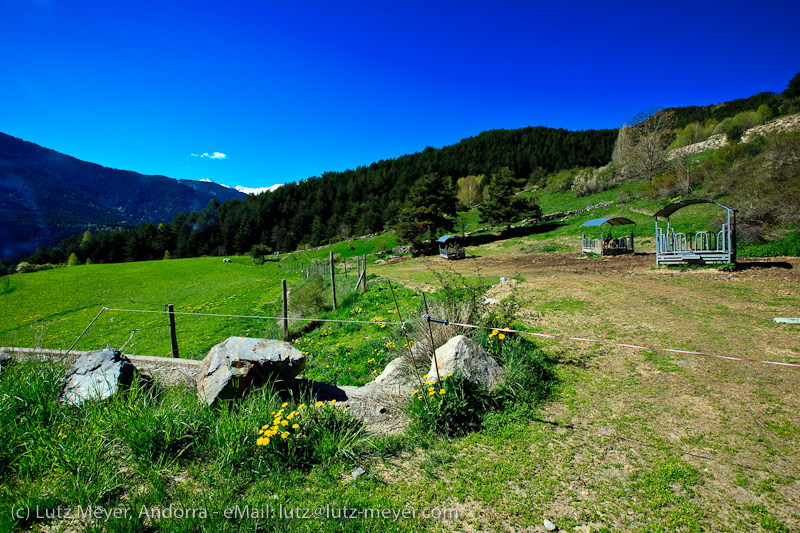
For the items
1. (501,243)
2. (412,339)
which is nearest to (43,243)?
(501,243)

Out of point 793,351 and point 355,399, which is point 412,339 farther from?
point 793,351

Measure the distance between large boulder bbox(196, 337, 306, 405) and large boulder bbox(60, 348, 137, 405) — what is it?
0.91 metres

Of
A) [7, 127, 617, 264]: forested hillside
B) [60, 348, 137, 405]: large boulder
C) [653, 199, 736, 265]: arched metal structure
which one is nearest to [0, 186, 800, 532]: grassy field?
[60, 348, 137, 405]: large boulder

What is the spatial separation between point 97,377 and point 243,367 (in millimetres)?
1876

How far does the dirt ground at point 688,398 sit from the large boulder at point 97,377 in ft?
16.3

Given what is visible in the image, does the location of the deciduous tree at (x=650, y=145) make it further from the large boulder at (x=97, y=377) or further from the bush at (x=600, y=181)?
the large boulder at (x=97, y=377)

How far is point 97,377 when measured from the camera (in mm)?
4012

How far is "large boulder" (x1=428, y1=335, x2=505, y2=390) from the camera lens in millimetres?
4344

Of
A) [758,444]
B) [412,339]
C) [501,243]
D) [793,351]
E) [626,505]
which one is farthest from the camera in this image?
[501,243]

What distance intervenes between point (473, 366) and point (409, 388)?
97 cm

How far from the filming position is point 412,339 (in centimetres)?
586

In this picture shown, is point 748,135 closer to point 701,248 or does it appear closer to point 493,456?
point 701,248

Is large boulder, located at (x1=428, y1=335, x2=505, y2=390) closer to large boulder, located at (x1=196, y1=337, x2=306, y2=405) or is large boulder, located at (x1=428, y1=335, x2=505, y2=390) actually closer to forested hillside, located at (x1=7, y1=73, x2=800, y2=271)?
large boulder, located at (x1=196, y1=337, x2=306, y2=405)

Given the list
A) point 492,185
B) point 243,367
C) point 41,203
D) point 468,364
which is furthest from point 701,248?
point 41,203
